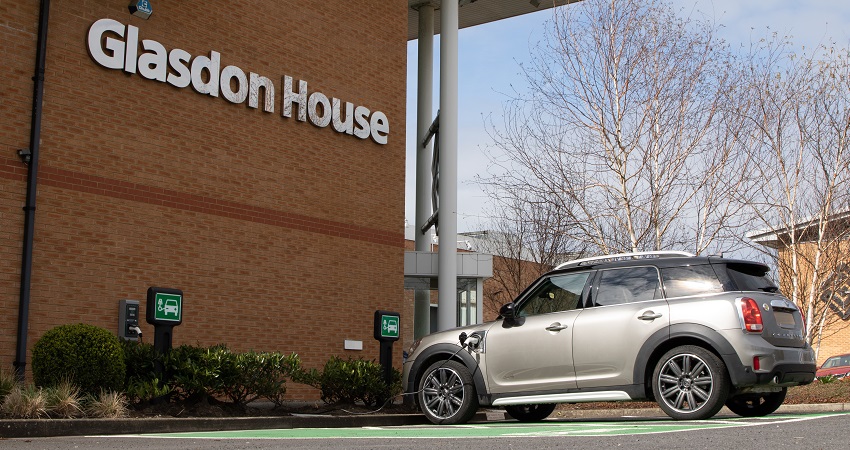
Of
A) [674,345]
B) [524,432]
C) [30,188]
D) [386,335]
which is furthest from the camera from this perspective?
[386,335]

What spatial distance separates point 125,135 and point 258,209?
267 centimetres

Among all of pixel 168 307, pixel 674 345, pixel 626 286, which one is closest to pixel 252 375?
pixel 168 307

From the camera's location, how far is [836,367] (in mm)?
30344

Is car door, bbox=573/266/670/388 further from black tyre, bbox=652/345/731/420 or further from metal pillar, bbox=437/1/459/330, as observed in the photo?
metal pillar, bbox=437/1/459/330

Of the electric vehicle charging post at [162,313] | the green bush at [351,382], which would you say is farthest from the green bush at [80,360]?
the green bush at [351,382]

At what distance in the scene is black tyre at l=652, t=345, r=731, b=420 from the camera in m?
9.65

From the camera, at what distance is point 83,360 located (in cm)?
1083

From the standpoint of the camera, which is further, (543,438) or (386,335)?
(386,335)

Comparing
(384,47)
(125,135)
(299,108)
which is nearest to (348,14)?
(384,47)

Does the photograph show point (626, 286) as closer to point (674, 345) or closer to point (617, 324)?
point (617, 324)

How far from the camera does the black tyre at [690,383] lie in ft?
31.7

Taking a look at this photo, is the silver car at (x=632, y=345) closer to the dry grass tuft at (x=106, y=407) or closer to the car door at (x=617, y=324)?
the car door at (x=617, y=324)

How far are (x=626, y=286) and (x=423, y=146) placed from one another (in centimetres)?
1418

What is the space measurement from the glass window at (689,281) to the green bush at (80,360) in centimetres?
603
